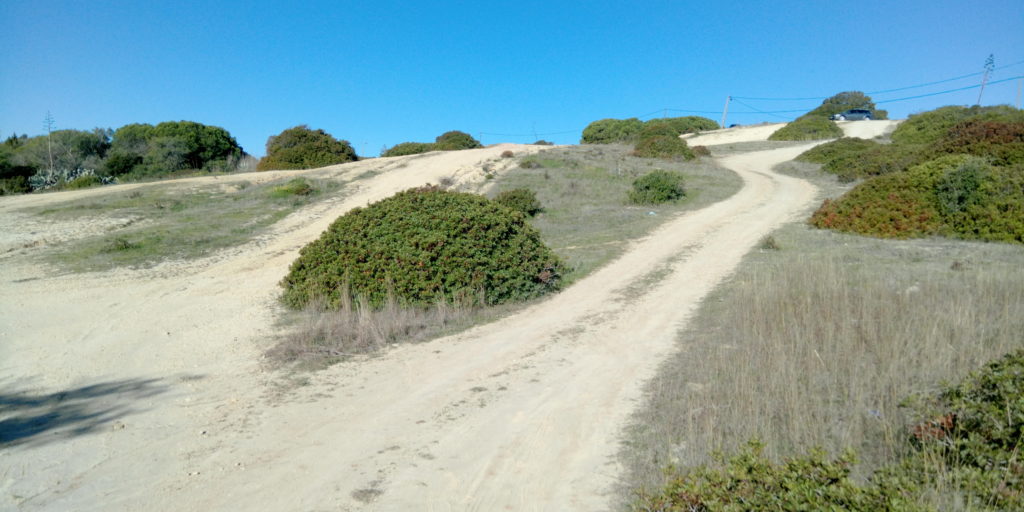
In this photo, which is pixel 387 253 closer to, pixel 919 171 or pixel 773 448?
pixel 773 448

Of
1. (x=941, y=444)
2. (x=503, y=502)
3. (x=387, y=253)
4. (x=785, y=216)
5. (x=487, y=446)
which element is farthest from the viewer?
(x=785, y=216)

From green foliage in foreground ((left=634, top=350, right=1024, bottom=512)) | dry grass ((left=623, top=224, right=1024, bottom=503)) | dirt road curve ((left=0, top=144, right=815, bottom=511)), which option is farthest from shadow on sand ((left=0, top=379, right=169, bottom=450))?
green foliage in foreground ((left=634, top=350, right=1024, bottom=512))

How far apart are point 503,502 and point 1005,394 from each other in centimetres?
302

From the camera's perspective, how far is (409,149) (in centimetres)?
4631

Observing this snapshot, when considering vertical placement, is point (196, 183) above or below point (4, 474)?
above

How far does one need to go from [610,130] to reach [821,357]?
63.8 m

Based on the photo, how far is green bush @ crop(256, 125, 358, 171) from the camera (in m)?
36.7

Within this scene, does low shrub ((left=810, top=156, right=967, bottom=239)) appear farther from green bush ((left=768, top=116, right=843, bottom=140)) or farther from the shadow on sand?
green bush ((left=768, top=116, right=843, bottom=140))

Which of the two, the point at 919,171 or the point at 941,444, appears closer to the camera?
the point at 941,444

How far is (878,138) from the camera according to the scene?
4572 cm

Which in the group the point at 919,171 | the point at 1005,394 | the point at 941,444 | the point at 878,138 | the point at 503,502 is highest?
the point at 878,138

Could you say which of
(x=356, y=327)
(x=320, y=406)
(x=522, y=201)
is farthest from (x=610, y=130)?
(x=320, y=406)

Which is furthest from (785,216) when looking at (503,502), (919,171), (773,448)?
(503,502)

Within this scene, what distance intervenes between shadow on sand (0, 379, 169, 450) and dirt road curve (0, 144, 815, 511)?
1.2 inches
